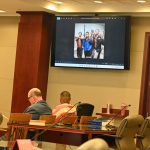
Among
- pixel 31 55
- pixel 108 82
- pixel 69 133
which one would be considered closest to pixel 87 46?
pixel 108 82

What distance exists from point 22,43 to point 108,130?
4907mm

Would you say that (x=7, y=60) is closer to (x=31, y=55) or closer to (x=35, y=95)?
(x=31, y=55)

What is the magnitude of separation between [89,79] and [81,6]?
1615 millimetres

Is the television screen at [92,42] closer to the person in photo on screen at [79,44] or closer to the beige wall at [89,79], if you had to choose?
the person in photo on screen at [79,44]

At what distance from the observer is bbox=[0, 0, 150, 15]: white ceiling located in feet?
32.9

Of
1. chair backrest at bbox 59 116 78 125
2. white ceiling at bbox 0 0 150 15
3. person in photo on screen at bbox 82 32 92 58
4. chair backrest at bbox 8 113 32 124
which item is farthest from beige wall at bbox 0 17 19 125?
chair backrest at bbox 8 113 32 124

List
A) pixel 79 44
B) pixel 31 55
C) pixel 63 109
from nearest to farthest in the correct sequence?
pixel 63 109 → pixel 79 44 → pixel 31 55

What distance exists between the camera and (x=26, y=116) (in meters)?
7.06

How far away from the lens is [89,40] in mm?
10664

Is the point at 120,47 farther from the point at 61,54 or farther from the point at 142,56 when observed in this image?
the point at 61,54

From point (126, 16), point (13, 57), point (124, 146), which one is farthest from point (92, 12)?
point (124, 146)

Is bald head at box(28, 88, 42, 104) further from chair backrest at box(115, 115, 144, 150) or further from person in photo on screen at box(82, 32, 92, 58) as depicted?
chair backrest at box(115, 115, 144, 150)

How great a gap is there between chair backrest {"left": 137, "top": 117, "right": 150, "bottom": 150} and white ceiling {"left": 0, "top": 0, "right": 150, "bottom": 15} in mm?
3482

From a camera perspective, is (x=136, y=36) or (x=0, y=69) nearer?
(x=136, y=36)
